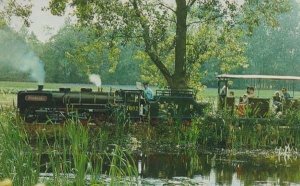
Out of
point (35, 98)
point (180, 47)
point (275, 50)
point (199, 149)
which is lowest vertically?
point (199, 149)

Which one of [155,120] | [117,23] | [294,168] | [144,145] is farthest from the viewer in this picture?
[117,23]

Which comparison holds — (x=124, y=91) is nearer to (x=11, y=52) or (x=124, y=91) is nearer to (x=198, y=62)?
(x=198, y=62)

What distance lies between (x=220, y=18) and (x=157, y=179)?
14974 millimetres

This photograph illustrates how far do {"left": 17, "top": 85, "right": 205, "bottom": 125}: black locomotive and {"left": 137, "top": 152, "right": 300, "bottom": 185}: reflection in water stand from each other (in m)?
3.68

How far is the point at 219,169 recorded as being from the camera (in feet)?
46.8

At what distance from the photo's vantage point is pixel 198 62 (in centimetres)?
2789

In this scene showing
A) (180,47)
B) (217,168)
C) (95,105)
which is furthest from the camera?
(180,47)

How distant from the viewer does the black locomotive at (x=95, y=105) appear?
19781 millimetres

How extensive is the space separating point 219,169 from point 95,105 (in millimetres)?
7113

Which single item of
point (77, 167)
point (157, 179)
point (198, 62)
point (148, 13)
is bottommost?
point (157, 179)

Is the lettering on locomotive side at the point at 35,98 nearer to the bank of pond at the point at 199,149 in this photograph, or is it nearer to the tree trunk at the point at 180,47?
the bank of pond at the point at 199,149

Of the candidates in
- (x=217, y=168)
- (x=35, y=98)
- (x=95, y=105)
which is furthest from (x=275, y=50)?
(x=217, y=168)

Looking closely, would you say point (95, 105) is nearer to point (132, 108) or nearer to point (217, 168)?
point (132, 108)

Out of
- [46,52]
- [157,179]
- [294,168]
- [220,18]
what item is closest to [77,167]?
[157,179]
